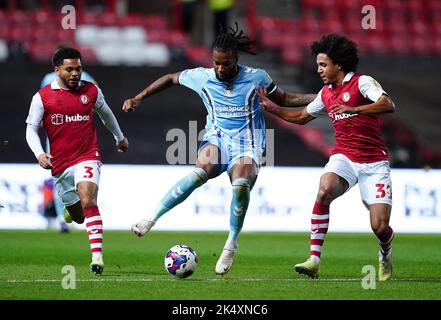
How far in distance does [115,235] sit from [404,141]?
8366 millimetres

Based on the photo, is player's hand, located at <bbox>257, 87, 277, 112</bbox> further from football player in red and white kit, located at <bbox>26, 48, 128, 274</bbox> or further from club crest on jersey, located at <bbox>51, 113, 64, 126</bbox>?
club crest on jersey, located at <bbox>51, 113, 64, 126</bbox>

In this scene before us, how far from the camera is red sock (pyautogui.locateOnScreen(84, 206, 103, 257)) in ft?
33.7

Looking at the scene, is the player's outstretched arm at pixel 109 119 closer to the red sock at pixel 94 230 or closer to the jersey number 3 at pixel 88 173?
the jersey number 3 at pixel 88 173

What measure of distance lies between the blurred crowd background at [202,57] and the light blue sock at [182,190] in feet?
33.7

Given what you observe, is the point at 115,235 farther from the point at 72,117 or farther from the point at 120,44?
the point at 120,44

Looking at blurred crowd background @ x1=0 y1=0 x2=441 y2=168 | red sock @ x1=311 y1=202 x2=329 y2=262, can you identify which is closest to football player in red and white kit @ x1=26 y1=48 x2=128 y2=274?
red sock @ x1=311 y1=202 x2=329 y2=262

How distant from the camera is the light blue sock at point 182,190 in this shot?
10.3 m

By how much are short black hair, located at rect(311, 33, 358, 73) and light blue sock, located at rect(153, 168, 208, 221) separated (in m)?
1.75

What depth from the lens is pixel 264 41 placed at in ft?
92.8

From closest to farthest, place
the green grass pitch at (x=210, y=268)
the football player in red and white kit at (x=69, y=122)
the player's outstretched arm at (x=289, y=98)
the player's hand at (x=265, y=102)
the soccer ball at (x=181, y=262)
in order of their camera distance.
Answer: the green grass pitch at (x=210, y=268)
the soccer ball at (x=181, y=262)
the player's hand at (x=265, y=102)
the football player in red and white kit at (x=69, y=122)
the player's outstretched arm at (x=289, y=98)

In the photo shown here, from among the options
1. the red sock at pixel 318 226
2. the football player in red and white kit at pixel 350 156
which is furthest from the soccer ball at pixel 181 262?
the red sock at pixel 318 226
